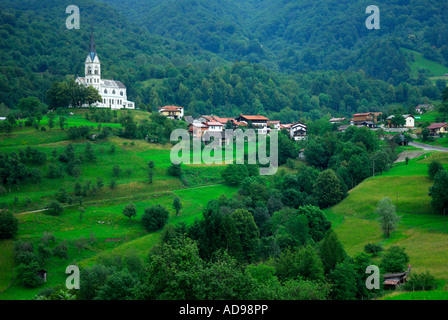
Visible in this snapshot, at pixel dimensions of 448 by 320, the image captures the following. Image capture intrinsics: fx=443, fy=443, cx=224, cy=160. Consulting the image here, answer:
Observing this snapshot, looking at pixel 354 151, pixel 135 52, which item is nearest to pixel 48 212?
pixel 354 151

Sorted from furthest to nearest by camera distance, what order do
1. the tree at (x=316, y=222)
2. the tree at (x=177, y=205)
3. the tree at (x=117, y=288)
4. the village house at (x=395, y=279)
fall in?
the tree at (x=177, y=205) < the tree at (x=316, y=222) < the tree at (x=117, y=288) < the village house at (x=395, y=279)

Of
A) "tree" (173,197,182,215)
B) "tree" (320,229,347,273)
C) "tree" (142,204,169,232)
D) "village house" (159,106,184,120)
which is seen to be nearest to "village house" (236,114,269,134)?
"village house" (159,106,184,120)

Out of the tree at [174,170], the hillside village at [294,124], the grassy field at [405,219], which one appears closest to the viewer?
the grassy field at [405,219]

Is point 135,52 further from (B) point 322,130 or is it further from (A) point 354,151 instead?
(A) point 354,151

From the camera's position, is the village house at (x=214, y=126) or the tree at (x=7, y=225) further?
the village house at (x=214, y=126)

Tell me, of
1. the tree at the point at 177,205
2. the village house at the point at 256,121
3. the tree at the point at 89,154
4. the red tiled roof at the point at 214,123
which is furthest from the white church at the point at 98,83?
the tree at the point at 177,205

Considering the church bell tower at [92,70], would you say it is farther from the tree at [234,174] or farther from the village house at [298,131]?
the tree at [234,174]

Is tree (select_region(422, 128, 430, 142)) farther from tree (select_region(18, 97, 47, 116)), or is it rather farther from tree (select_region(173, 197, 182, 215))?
tree (select_region(18, 97, 47, 116))
